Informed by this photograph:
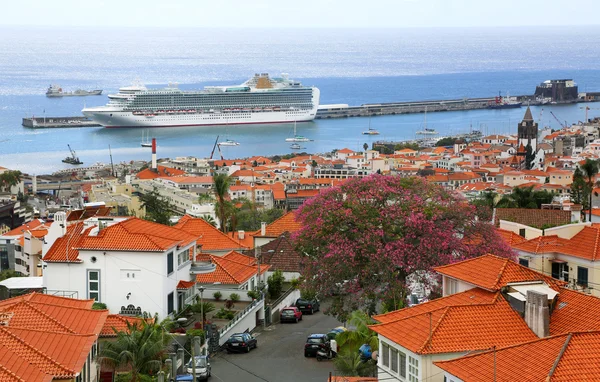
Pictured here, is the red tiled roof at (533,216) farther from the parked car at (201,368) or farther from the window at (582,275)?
the parked car at (201,368)

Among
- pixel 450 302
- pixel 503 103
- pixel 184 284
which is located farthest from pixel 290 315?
pixel 503 103

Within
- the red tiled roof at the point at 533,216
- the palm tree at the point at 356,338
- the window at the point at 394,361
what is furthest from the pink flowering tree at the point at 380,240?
the red tiled roof at the point at 533,216

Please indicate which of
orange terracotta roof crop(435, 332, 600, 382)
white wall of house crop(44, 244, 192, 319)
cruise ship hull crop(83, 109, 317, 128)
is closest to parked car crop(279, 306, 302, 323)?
white wall of house crop(44, 244, 192, 319)

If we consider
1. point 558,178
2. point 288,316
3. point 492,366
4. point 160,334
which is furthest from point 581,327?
point 558,178

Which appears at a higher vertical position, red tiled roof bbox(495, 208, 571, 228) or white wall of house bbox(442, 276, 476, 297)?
white wall of house bbox(442, 276, 476, 297)

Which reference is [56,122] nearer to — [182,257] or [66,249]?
[182,257]

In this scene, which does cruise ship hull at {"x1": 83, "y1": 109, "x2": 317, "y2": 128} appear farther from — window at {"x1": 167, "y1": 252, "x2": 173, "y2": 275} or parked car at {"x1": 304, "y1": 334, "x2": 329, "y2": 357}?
parked car at {"x1": 304, "y1": 334, "x2": 329, "y2": 357}
